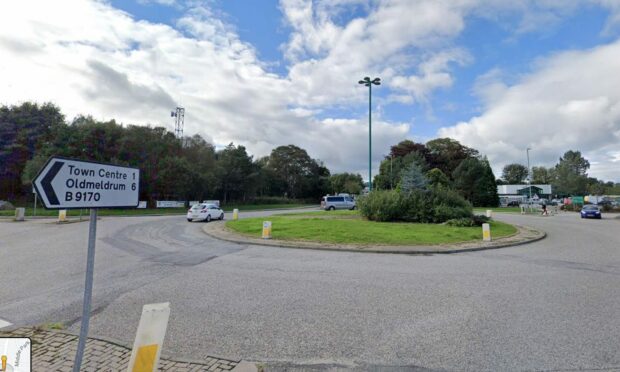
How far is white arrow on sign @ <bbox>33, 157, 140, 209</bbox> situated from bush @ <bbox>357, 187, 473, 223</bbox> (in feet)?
58.7

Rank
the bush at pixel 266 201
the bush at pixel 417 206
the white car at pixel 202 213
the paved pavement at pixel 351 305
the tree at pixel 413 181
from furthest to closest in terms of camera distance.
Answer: the bush at pixel 266 201
the white car at pixel 202 213
the tree at pixel 413 181
the bush at pixel 417 206
the paved pavement at pixel 351 305

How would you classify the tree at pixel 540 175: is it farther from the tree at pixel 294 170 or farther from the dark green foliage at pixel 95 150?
the dark green foliage at pixel 95 150

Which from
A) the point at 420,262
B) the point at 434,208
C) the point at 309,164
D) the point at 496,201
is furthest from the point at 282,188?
the point at 420,262

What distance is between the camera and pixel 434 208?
764 inches

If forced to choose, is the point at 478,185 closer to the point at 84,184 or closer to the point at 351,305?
the point at 351,305

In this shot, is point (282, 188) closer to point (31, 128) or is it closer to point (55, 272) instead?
point (31, 128)

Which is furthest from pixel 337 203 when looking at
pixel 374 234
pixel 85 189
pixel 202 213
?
pixel 85 189

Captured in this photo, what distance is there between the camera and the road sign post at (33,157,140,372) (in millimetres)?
2422

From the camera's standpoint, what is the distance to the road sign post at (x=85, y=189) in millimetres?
2422

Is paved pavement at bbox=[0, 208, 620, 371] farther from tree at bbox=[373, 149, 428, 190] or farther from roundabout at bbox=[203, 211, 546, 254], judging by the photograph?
tree at bbox=[373, 149, 428, 190]

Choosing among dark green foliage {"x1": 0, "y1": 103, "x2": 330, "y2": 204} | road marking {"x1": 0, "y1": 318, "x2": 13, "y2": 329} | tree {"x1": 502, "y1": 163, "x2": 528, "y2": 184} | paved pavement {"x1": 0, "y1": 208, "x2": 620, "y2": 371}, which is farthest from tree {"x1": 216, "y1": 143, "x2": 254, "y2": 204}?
tree {"x1": 502, "y1": 163, "x2": 528, "y2": 184}

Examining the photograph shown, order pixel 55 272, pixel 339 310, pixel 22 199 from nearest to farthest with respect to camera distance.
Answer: pixel 339 310 < pixel 55 272 < pixel 22 199

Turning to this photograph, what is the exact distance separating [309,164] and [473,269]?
75.1 m

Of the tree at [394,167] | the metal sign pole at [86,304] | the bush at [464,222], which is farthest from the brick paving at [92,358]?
the tree at [394,167]
